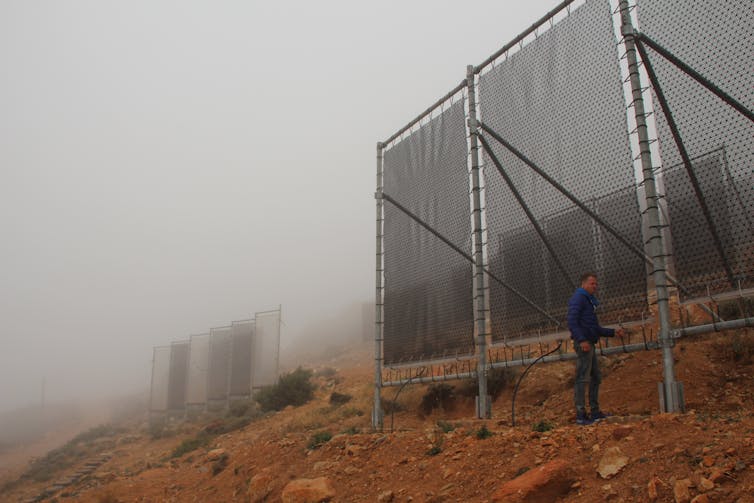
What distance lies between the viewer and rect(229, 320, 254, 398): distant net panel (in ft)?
72.6

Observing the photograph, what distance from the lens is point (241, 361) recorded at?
22609mm

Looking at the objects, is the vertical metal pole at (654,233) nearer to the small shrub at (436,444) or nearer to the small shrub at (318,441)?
the small shrub at (436,444)

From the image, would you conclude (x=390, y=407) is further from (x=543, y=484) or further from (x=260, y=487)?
(x=543, y=484)

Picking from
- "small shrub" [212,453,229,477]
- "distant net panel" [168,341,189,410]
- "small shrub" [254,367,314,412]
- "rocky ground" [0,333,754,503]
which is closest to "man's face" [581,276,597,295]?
"rocky ground" [0,333,754,503]

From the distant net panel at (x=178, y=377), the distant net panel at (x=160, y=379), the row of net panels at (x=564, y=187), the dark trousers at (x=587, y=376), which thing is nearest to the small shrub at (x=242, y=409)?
the distant net panel at (x=178, y=377)

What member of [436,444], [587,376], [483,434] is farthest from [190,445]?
[587,376]

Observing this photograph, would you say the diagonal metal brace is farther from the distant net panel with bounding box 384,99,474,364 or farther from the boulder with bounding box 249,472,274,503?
the boulder with bounding box 249,472,274,503

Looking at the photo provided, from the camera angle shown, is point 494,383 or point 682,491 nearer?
point 682,491

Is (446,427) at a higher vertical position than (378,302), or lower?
lower

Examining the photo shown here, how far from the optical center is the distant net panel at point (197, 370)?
2538cm

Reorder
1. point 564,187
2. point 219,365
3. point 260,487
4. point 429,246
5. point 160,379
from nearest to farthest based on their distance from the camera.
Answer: point 564,187
point 260,487
point 429,246
point 219,365
point 160,379

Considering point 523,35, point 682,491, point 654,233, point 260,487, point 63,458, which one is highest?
point 523,35

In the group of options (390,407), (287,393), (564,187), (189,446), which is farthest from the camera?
(287,393)

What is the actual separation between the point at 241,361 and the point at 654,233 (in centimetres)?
1975
